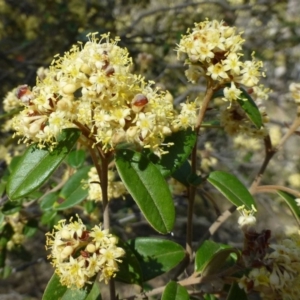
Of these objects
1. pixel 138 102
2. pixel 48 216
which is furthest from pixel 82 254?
pixel 48 216

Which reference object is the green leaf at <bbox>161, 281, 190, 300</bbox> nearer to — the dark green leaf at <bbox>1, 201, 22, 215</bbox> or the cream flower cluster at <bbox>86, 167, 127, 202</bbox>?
the cream flower cluster at <bbox>86, 167, 127, 202</bbox>

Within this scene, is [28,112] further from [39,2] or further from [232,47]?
[39,2]

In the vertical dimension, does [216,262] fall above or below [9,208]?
above

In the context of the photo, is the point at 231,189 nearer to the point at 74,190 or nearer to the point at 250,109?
the point at 250,109

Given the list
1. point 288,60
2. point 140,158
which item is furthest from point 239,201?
point 288,60

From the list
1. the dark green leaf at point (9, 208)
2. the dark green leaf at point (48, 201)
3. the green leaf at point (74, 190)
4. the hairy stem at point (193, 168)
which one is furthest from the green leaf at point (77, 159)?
the hairy stem at point (193, 168)

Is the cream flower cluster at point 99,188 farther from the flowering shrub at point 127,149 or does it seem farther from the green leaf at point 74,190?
the flowering shrub at point 127,149
